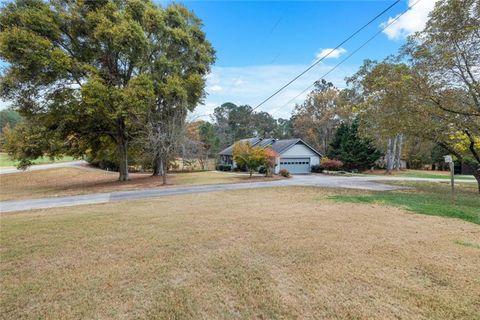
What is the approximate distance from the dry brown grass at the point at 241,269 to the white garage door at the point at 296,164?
21266 millimetres

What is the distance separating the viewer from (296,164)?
2855cm

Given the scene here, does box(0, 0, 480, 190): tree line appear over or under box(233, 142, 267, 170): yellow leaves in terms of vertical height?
over

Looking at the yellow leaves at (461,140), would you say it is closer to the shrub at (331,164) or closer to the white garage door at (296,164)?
the shrub at (331,164)

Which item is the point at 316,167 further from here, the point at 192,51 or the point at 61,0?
the point at 61,0

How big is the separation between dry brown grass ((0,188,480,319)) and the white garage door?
21.3 m

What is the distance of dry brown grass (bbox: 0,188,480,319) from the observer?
9.11ft

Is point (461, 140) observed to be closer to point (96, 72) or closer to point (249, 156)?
point (249, 156)

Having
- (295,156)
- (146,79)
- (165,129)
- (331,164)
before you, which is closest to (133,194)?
(165,129)

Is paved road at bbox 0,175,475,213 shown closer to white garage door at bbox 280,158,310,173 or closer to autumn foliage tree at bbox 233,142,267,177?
autumn foliage tree at bbox 233,142,267,177

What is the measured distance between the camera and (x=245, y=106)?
58875 millimetres

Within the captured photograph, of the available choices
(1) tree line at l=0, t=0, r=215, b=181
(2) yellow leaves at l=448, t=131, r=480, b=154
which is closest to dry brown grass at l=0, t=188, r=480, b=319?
(2) yellow leaves at l=448, t=131, r=480, b=154

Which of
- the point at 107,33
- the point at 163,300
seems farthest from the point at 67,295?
the point at 107,33

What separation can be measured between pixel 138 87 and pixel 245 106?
1761 inches

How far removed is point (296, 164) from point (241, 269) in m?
25.8
